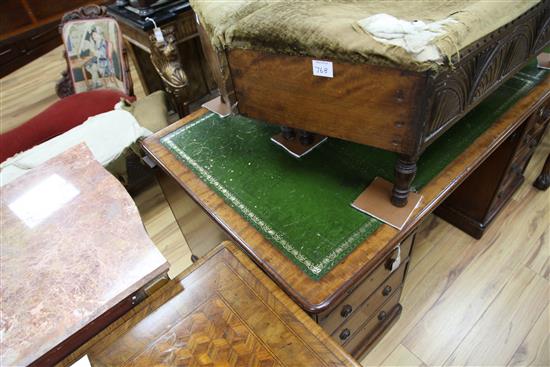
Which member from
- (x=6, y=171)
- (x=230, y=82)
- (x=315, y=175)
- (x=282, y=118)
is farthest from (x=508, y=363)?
(x=6, y=171)

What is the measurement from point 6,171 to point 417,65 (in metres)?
1.77

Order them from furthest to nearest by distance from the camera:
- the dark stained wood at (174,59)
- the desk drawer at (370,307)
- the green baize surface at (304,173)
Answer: the dark stained wood at (174,59), the desk drawer at (370,307), the green baize surface at (304,173)

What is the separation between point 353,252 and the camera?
2.88 ft

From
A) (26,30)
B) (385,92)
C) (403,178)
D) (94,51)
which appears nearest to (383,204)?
(403,178)

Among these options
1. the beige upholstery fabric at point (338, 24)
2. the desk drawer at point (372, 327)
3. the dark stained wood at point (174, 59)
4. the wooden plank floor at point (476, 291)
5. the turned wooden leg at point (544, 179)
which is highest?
the beige upholstery fabric at point (338, 24)

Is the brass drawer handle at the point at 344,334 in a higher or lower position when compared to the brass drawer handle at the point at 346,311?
lower

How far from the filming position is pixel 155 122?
201 centimetres

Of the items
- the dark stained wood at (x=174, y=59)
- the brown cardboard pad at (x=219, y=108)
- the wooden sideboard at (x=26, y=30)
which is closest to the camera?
the brown cardboard pad at (x=219, y=108)

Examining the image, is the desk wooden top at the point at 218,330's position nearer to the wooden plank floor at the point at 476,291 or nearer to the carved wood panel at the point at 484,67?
the carved wood panel at the point at 484,67

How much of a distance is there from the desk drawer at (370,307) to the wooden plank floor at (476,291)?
0.34 metres

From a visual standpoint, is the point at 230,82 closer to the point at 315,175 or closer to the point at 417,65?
the point at 315,175

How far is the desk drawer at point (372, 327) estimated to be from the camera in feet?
4.04

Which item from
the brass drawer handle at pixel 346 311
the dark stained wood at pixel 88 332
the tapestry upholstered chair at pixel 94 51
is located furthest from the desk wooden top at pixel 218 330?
the tapestry upholstered chair at pixel 94 51

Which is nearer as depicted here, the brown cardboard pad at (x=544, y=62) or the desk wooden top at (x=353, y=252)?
the desk wooden top at (x=353, y=252)
